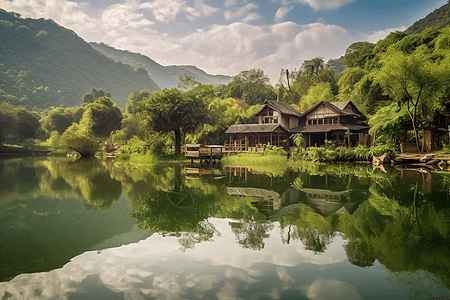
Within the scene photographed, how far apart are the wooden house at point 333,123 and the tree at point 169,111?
16094mm

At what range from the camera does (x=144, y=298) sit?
4.19m

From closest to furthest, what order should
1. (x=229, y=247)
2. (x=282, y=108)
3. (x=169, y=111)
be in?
(x=229, y=247) → (x=169, y=111) → (x=282, y=108)

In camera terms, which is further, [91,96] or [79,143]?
[91,96]

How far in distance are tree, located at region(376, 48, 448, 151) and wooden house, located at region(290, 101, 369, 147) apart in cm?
921

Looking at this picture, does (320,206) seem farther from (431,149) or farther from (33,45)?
(33,45)

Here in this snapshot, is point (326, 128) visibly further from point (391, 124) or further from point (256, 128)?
point (391, 124)

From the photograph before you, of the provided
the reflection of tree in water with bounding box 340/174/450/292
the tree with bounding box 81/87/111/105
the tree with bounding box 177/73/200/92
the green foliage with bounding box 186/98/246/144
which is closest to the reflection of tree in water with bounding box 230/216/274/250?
the reflection of tree in water with bounding box 340/174/450/292

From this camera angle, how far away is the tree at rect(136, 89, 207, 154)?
3772 cm

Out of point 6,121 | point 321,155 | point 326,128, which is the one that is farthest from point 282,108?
point 6,121

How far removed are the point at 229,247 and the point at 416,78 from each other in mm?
29347

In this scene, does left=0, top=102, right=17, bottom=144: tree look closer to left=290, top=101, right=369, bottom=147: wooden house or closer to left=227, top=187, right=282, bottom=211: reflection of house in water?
left=290, top=101, right=369, bottom=147: wooden house

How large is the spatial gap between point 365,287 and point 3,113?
75899mm

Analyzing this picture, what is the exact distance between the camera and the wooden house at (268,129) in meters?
42.8

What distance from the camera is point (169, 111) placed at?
37688 millimetres
